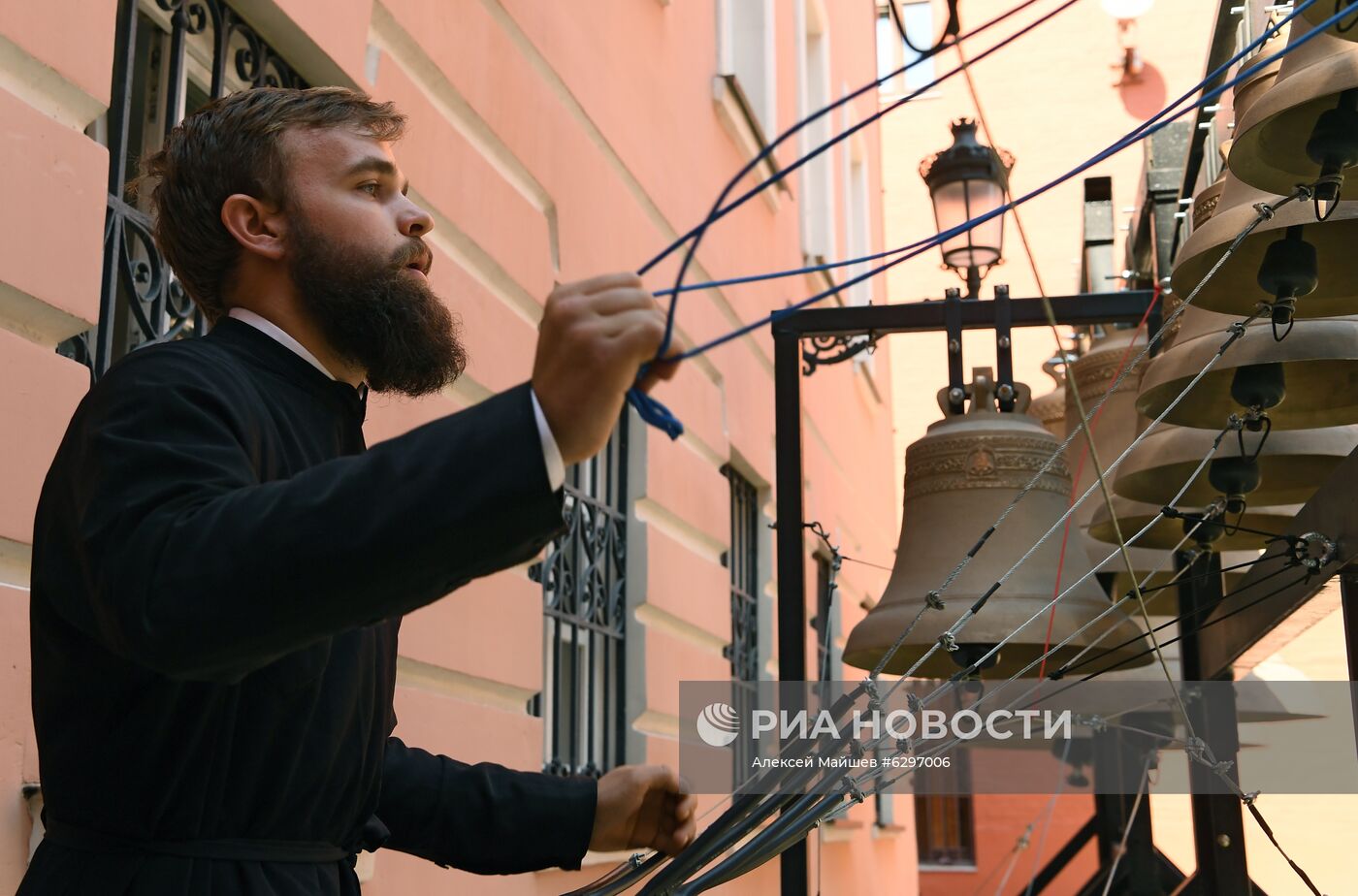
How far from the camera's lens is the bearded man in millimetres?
1156

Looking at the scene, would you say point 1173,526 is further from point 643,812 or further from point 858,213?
point 858,213

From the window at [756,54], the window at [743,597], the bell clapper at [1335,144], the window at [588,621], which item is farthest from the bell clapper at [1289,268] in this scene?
the window at [756,54]

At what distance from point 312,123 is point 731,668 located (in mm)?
4591

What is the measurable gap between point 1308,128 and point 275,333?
1.34 metres

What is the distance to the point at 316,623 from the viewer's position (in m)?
1.17

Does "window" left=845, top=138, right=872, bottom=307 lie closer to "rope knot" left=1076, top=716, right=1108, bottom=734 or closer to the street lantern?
the street lantern

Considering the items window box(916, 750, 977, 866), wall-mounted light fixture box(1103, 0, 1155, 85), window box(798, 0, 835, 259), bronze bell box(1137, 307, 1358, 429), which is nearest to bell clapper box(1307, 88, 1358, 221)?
bronze bell box(1137, 307, 1358, 429)

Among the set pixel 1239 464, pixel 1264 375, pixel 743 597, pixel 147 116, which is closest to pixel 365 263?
pixel 147 116

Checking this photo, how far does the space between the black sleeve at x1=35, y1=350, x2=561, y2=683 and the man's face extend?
0.44 meters

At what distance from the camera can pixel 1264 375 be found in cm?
260

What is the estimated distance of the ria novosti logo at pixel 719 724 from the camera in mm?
5762

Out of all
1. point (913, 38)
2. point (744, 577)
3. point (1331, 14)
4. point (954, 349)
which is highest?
point (913, 38)

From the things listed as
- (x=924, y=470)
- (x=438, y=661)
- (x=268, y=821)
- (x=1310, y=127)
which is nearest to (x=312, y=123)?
(x=268, y=821)

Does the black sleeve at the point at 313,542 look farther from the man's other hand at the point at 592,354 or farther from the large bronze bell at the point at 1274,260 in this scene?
the large bronze bell at the point at 1274,260
